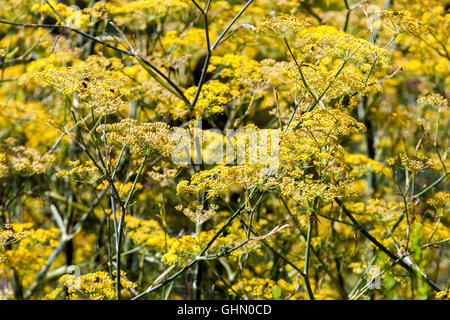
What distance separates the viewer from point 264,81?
362 cm

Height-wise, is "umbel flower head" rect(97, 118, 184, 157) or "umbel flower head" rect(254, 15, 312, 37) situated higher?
"umbel flower head" rect(254, 15, 312, 37)

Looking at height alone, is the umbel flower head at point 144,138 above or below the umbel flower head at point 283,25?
below

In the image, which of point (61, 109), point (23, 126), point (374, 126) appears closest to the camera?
point (61, 109)

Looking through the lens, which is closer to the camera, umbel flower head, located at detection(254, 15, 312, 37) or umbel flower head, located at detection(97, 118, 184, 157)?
umbel flower head, located at detection(97, 118, 184, 157)

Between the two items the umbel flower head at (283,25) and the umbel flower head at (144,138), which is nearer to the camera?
the umbel flower head at (144,138)

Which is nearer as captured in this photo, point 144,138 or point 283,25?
point 144,138

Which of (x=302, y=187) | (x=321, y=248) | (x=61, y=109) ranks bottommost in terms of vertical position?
(x=321, y=248)

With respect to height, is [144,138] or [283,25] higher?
[283,25]
